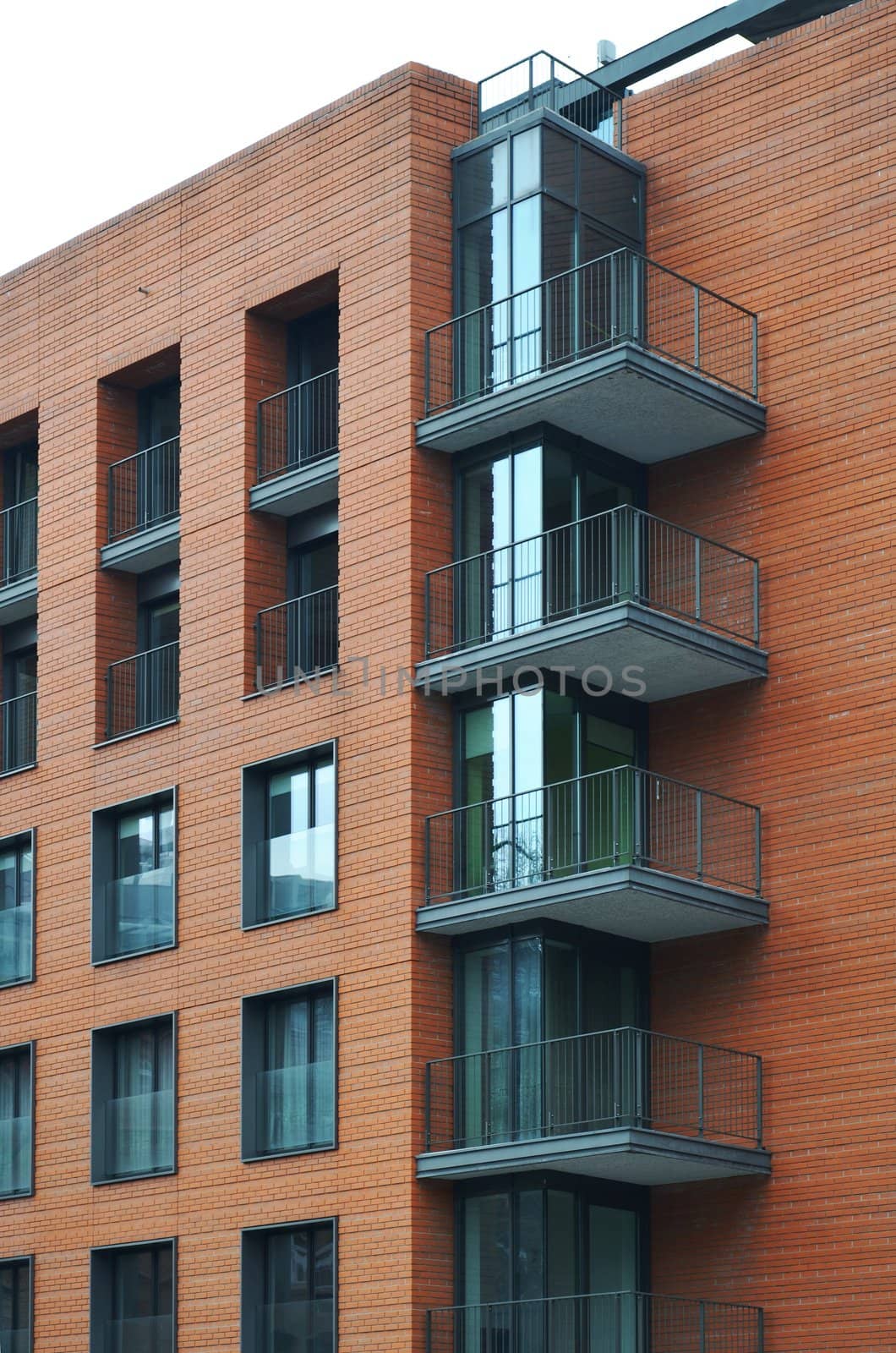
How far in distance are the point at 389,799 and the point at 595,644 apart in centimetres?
313

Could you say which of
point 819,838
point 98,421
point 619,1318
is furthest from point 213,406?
point 619,1318

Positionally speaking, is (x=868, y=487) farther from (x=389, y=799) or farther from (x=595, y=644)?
(x=389, y=799)

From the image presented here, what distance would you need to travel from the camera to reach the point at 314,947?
28016 millimetres

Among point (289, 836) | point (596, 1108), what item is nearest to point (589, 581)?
point (289, 836)

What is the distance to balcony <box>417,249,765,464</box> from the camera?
88.5 ft

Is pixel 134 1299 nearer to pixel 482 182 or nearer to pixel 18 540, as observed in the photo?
pixel 18 540

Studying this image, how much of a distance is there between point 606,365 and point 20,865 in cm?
1214

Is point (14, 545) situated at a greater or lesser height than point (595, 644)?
greater

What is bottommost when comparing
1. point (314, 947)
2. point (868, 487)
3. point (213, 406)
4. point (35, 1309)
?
point (35, 1309)

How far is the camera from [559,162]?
28609 millimetres

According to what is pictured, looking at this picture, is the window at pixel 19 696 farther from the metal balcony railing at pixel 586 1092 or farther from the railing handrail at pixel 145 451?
the metal balcony railing at pixel 586 1092

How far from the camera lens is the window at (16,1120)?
31.4 meters

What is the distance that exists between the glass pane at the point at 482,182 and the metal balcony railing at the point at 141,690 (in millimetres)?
7272

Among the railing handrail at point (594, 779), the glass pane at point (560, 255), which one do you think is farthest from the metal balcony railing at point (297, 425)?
the railing handrail at point (594, 779)
